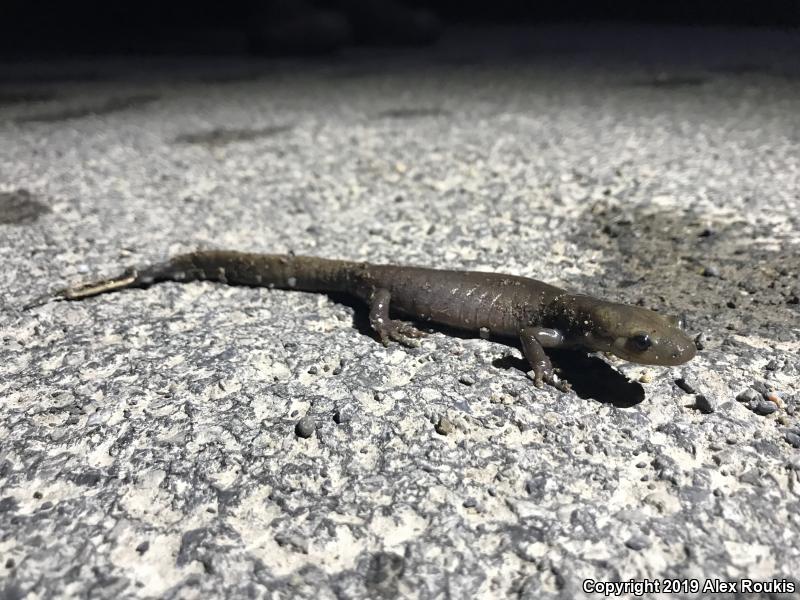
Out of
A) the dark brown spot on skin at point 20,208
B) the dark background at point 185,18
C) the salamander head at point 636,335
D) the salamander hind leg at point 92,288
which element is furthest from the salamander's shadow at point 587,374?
the dark background at point 185,18

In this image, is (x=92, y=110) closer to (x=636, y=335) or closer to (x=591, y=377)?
(x=591, y=377)

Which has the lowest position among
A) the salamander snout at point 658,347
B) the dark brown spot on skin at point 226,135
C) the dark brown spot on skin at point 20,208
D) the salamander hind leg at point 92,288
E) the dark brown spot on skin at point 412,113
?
the dark brown spot on skin at point 20,208

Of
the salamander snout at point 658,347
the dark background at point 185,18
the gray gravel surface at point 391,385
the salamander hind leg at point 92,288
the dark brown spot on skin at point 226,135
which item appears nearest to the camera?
the gray gravel surface at point 391,385

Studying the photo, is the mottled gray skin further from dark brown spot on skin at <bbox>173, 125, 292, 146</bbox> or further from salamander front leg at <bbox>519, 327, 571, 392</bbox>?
dark brown spot on skin at <bbox>173, 125, 292, 146</bbox>

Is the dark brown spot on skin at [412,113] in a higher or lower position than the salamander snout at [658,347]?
lower

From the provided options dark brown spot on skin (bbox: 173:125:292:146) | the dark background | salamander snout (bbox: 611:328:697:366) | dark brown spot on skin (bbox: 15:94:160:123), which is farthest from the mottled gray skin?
the dark background

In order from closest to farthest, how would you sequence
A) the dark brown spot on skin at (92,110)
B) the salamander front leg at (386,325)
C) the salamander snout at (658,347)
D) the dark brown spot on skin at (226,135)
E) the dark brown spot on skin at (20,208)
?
the salamander snout at (658,347) < the salamander front leg at (386,325) < the dark brown spot on skin at (20,208) < the dark brown spot on skin at (226,135) < the dark brown spot on skin at (92,110)

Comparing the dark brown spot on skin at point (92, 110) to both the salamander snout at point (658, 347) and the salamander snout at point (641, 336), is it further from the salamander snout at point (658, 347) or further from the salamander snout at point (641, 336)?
the salamander snout at point (658, 347)

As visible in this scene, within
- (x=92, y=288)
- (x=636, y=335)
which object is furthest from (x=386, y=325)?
(x=92, y=288)
